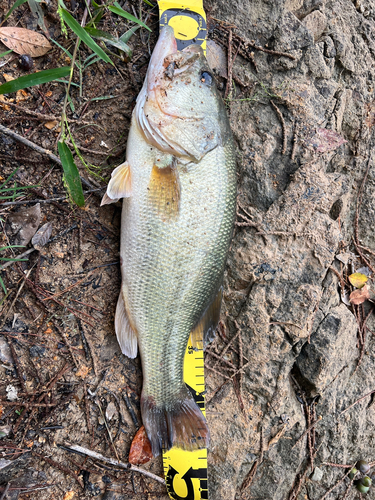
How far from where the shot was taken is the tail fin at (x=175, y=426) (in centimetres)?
257

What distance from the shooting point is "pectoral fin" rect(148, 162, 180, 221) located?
2.36m

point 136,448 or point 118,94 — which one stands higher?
point 118,94

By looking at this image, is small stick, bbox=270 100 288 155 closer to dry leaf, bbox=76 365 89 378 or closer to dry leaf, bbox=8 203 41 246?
dry leaf, bbox=8 203 41 246

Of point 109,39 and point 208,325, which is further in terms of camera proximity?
point 208,325

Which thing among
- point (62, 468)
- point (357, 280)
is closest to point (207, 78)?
point (357, 280)

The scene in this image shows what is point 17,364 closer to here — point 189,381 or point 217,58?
point 189,381

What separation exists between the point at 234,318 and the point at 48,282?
1466 millimetres

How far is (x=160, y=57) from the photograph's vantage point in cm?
243

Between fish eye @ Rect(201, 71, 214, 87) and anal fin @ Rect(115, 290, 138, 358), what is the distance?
164 centimetres

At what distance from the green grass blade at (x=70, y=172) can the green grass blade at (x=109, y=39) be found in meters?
0.83

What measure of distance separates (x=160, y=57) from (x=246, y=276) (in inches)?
68.3

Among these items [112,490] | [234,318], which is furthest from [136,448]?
[234,318]

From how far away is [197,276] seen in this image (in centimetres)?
246

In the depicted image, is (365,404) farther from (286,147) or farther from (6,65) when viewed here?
(6,65)
